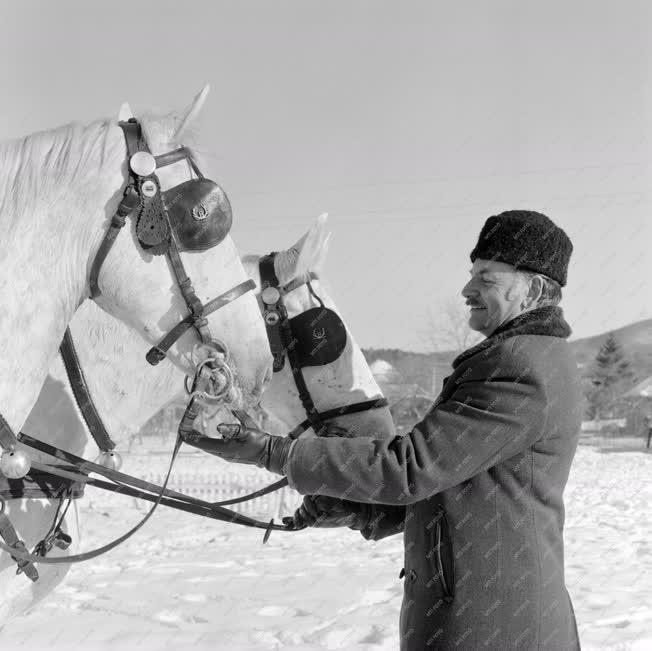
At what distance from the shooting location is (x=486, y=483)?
199 centimetres

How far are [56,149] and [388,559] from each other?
5.80 metres

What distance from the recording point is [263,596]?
5859 millimetres

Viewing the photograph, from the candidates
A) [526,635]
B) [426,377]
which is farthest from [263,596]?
[426,377]

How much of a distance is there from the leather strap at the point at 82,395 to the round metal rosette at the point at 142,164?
84 cm

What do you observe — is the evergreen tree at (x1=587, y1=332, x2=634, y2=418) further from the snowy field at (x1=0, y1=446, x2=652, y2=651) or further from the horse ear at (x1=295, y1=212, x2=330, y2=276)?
the horse ear at (x1=295, y1=212, x2=330, y2=276)

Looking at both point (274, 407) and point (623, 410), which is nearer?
point (274, 407)

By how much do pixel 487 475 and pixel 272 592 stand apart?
14.6 feet

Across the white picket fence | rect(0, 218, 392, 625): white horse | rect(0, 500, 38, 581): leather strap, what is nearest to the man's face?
rect(0, 218, 392, 625): white horse

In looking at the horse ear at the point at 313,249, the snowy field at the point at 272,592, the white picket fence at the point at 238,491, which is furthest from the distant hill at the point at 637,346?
the horse ear at the point at 313,249

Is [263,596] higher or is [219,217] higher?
[219,217]

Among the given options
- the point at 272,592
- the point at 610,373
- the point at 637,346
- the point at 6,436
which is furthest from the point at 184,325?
the point at 637,346

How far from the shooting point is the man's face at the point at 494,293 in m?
2.12

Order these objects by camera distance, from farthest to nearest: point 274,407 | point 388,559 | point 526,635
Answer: point 388,559 → point 274,407 → point 526,635

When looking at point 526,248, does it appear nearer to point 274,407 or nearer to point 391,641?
point 274,407
